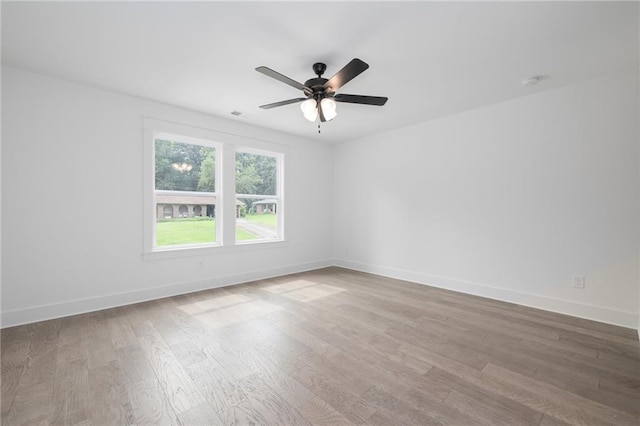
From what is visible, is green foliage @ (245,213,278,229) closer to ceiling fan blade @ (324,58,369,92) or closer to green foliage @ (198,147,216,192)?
green foliage @ (198,147,216,192)

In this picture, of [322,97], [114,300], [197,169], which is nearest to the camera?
[322,97]

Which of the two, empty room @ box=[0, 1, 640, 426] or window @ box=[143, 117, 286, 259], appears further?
window @ box=[143, 117, 286, 259]

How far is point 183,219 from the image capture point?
3936mm

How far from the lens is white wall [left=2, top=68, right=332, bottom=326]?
8.98ft

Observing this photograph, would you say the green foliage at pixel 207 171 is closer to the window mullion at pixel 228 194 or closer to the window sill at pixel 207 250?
the window mullion at pixel 228 194

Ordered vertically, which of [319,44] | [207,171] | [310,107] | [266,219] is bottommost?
[266,219]

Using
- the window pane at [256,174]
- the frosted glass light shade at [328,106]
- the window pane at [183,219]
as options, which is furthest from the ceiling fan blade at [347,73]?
the window pane at [183,219]

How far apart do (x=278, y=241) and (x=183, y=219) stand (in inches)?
63.3

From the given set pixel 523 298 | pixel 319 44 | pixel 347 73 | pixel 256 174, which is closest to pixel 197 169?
pixel 256 174

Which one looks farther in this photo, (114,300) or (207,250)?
(207,250)

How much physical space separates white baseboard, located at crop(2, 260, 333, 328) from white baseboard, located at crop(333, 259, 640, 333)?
7.47 feet

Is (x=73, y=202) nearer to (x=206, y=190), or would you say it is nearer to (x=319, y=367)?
(x=206, y=190)

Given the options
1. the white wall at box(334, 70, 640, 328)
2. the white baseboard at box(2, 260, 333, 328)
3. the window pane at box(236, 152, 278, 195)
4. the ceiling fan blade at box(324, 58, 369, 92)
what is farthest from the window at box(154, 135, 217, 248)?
the white wall at box(334, 70, 640, 328)

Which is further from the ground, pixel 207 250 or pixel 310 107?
pixel 310 107
